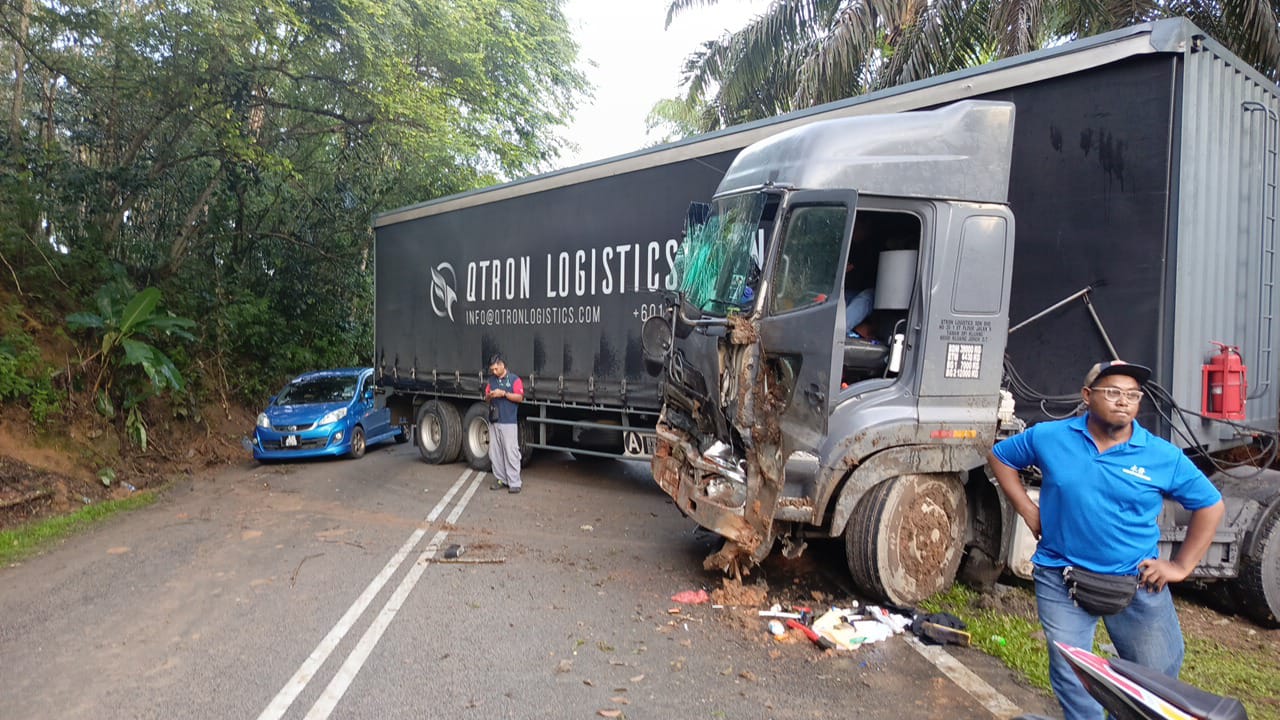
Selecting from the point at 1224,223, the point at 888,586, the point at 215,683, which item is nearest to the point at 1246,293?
the point at 1224,223

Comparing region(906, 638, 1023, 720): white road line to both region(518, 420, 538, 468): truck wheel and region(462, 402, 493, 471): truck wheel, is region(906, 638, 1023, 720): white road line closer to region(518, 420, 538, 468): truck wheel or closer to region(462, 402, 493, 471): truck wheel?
region(518, 420, 538, 468): truck wheel

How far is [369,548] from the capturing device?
7.75 meters

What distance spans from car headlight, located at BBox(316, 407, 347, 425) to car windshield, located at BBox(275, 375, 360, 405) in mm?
508

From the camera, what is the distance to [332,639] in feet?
17.3

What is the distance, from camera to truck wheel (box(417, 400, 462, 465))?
42.3 feet

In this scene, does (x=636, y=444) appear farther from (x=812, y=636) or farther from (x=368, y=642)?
(x=368, y=642)

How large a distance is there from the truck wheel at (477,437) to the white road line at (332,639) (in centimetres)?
386

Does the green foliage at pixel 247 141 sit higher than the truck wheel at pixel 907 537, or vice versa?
the green foliage at pixel 247 141

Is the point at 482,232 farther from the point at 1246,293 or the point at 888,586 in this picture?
the point at 1246,293

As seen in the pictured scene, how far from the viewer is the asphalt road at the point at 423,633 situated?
436cm

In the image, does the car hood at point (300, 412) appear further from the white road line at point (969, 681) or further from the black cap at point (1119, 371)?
the black cap at point (1119, 371)

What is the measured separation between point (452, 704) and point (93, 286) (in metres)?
13.6

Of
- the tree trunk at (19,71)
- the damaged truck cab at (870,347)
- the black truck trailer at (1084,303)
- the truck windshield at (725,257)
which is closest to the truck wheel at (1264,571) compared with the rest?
the black truck trailer at (1084,303)

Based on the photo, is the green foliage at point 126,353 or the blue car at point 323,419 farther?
the blue car at point 323,419
